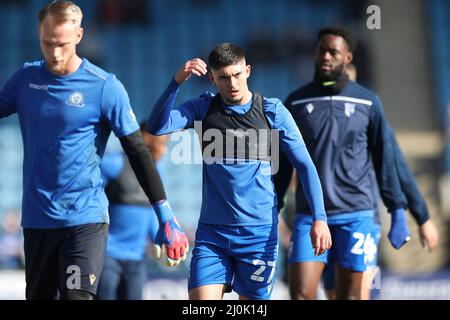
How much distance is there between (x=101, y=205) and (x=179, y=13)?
1456cm

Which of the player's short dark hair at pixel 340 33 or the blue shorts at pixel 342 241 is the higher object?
the player's short dark hair at pixel 340 33

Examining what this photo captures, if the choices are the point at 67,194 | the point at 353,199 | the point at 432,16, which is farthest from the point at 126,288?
the point at 432,16

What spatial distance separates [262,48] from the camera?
19.7m

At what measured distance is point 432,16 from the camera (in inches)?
775

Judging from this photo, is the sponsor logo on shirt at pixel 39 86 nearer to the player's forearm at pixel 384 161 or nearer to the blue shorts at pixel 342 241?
the blue shorts at pixel 342 241

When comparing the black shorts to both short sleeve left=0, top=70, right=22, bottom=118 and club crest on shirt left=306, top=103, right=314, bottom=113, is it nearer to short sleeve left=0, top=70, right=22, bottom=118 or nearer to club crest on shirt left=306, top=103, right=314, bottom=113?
short sleeve left=0, top=70, right=22, bottom=118

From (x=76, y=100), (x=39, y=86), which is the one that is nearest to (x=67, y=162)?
(x=76, y=100)

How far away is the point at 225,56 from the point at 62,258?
5.44 feet

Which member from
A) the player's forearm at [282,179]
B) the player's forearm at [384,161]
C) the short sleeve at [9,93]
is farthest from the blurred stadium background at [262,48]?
the short sleeve at [9,93]

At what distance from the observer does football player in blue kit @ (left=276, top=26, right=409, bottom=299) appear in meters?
7.48

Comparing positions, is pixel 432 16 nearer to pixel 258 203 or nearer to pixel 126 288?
pixel 126 288

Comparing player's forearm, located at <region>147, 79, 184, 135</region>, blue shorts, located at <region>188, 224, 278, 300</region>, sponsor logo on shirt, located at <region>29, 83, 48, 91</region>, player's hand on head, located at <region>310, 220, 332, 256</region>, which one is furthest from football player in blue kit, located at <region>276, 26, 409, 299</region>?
sponsor logo on shirt, located at <region>29, 83, 48, 91</region>

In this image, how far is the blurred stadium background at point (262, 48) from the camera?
19.0 m

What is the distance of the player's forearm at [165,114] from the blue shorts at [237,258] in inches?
27.3
